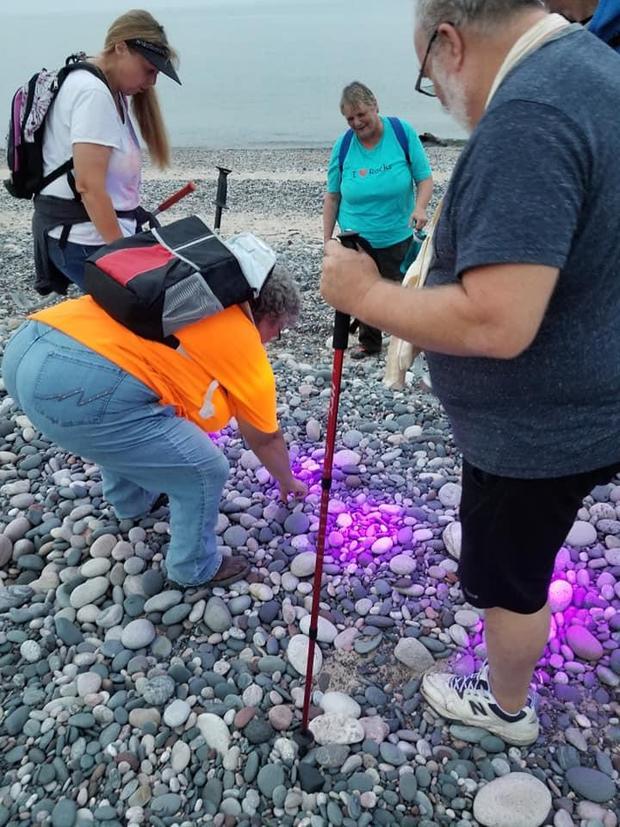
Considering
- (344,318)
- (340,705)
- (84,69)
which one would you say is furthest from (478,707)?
(84,69)

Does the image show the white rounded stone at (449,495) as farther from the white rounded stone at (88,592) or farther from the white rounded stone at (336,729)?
the white rounded stone at (88,592)

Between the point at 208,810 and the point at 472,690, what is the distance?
3.72ft

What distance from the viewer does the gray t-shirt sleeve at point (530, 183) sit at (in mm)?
1458

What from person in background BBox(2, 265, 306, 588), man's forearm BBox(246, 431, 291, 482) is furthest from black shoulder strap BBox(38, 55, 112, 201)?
man's forearm BBox(246, 431, 291, 482)

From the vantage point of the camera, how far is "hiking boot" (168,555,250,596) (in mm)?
3486

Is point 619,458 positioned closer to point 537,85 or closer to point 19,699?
point 537,85

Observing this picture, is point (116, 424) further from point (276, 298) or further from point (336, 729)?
point (336, 729)

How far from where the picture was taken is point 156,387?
290 cm

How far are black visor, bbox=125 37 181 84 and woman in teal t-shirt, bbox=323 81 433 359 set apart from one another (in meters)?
2.13

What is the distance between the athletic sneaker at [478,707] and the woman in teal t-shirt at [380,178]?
3.75 meters

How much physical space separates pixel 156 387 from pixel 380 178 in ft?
12.5

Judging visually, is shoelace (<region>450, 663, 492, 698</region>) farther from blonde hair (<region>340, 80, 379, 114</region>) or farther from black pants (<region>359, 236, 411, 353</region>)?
blonde hair (<region>340, 80, 379, 114</region>)

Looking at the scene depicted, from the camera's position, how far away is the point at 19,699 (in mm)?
2943

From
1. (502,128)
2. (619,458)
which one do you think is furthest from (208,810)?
(502,128)
